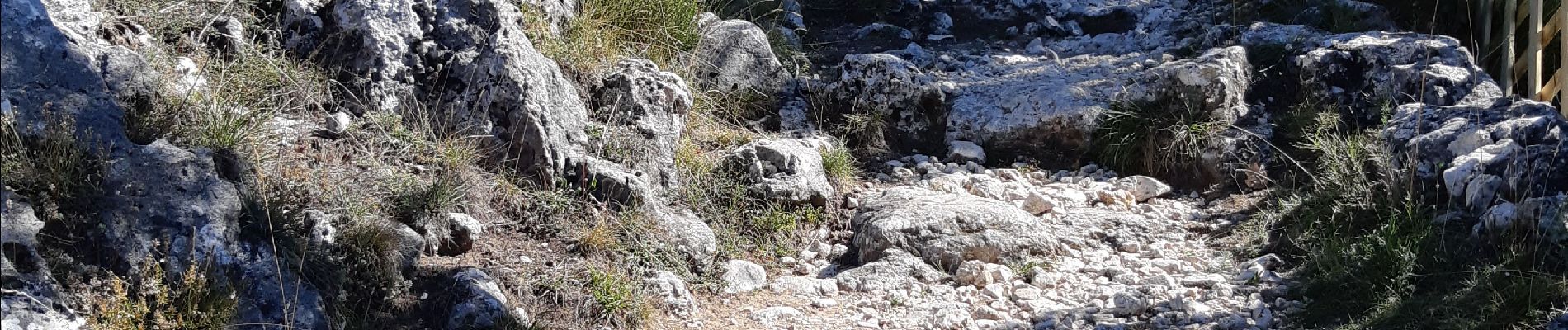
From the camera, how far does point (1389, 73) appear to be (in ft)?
18.1

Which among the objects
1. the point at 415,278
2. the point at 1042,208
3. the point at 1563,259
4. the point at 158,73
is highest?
the point at 158,73

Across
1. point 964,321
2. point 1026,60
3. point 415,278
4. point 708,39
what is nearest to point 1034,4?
point 1026,60

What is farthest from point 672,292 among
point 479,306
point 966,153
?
point 966,153

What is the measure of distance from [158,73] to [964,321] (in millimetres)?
2822

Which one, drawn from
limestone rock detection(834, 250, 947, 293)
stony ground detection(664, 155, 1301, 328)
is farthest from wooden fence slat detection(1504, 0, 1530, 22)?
limestone rock detection(834, 250, 947, 293)

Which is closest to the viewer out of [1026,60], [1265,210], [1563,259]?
[1563,259]

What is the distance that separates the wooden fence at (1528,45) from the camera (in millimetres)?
5441

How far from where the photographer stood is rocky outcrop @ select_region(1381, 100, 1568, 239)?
4.11 m

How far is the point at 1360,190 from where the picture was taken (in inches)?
184

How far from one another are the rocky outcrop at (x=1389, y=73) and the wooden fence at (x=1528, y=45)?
262mm

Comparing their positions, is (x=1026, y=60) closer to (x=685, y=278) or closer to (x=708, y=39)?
(x=708, y=39)

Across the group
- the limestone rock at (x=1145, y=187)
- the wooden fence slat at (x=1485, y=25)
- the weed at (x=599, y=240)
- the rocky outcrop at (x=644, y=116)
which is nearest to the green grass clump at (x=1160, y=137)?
the limestone rock at (x=1145, y=187)

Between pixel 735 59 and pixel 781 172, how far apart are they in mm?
1064

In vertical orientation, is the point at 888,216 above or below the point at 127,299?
below
